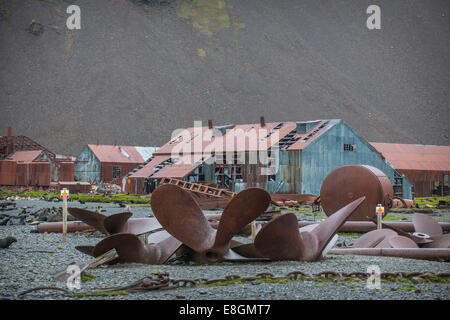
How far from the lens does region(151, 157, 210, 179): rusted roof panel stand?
1570 inches

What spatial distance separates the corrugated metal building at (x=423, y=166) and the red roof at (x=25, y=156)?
1440 inches

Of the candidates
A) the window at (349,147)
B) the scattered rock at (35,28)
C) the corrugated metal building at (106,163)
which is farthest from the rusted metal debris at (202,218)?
the scattered rock at (35,28)

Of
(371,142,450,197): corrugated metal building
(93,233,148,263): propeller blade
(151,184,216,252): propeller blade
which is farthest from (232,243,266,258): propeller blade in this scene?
(371,142,450,197): corrugated metal building

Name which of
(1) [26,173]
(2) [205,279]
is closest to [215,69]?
(1) [26,173]

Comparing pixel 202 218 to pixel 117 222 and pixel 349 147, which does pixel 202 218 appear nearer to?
pixel 117 222

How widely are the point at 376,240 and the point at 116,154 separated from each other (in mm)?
57154

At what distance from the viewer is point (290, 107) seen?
121 metres

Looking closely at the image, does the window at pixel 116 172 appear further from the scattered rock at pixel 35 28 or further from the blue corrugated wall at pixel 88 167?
the scattered rock at pixel 35 28

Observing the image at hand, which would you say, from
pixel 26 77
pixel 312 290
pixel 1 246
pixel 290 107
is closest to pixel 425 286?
pixel 312 290

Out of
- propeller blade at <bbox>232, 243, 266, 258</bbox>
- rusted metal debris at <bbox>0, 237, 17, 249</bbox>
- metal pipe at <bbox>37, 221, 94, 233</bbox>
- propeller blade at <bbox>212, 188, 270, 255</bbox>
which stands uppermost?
propeller blade at <bbox>212, 188, 270, 255</bbox>

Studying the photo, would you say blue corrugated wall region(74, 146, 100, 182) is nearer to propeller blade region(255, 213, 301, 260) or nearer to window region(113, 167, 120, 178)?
window region(113, 167, 120, 178)

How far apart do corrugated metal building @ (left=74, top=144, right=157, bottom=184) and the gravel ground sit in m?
52.5

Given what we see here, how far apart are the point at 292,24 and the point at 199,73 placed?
155 ft

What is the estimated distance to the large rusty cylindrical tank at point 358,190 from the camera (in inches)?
727
